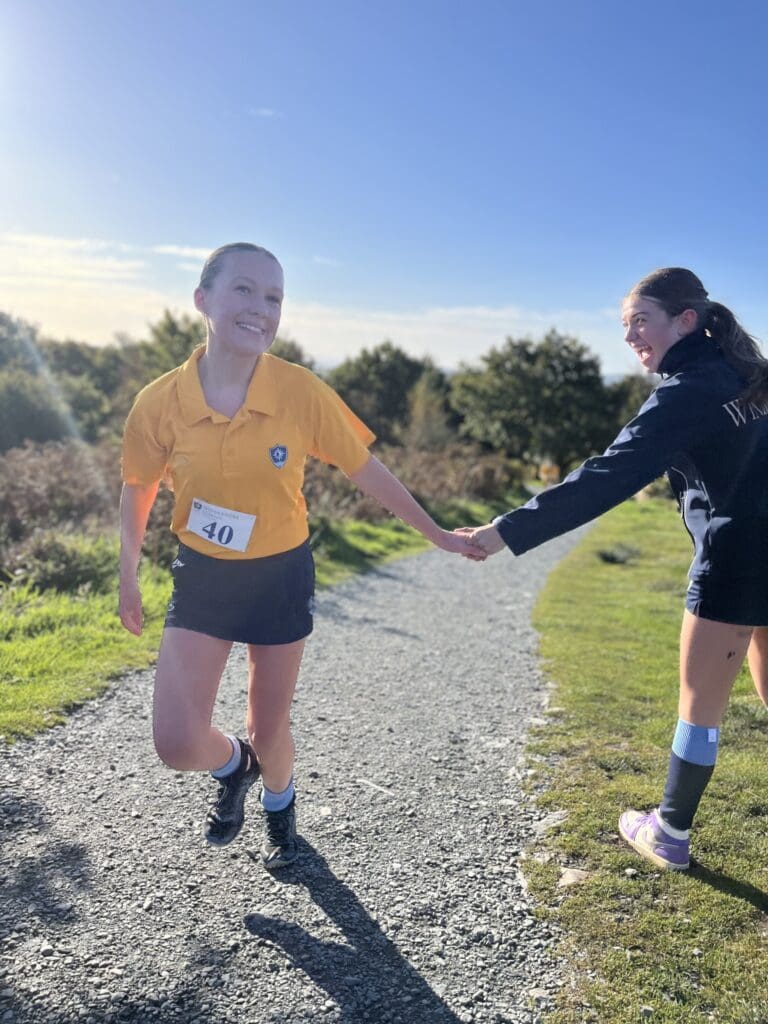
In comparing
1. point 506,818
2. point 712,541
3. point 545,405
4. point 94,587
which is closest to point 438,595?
point 94,587

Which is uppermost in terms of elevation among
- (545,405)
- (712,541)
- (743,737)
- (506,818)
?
(545,405)

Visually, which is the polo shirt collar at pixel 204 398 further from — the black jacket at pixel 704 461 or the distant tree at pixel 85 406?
the distant tree at pixel 85 406

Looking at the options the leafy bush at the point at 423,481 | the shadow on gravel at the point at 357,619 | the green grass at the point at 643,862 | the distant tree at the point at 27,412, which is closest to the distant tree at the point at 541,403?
the leafy bush at the point at 423,481

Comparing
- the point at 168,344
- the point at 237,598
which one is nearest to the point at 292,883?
the point at 237,598

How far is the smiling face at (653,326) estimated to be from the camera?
3.00 meters

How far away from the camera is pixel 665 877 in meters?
3.13

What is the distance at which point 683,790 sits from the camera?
3.13 m

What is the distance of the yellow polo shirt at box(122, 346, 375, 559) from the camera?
278 cm

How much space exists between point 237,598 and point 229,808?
893 mm

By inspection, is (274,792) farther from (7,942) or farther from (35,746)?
(35,746)

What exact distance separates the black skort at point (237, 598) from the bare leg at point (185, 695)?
53 millimetres

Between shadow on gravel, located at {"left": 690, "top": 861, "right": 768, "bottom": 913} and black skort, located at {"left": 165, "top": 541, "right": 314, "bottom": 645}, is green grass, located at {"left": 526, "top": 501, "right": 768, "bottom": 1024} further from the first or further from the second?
black skort, located at {"left": 165, "top": 541, "right": 314, "bottom": 645}

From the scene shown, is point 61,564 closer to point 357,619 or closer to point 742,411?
point 357,619

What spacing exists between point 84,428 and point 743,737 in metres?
21.4
